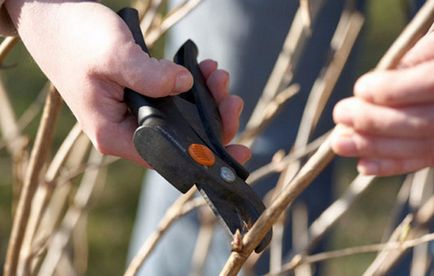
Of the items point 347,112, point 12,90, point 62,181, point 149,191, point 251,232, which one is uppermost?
point 347,112

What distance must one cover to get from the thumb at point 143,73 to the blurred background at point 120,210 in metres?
1.72

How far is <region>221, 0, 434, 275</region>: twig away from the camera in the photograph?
2.85ft

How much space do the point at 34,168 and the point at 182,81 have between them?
33 cm

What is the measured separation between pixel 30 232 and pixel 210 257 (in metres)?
0.71

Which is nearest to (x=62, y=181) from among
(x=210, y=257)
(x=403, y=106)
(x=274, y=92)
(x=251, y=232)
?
(x=274, y=92)

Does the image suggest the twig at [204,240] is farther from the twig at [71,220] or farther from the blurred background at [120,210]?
the blurred background at [120,210]

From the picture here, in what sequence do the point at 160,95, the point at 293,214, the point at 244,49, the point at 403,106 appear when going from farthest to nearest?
the point at 293,214 < the point at 244,49 < the point at 160,95 < the point at 403,106

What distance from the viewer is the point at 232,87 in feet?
6.58

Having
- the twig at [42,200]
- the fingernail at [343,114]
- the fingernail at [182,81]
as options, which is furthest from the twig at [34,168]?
the fingernail at [343,114]

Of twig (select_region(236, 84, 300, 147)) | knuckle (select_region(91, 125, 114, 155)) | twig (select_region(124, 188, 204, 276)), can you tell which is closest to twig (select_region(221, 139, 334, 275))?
knuckle (select_region(91, 125, 114, 155))

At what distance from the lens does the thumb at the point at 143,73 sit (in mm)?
1094

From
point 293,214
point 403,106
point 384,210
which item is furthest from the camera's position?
point 384,210

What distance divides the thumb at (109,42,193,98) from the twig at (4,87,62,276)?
238 millimetres

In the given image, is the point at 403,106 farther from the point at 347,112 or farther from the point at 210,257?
the point at 210,257
